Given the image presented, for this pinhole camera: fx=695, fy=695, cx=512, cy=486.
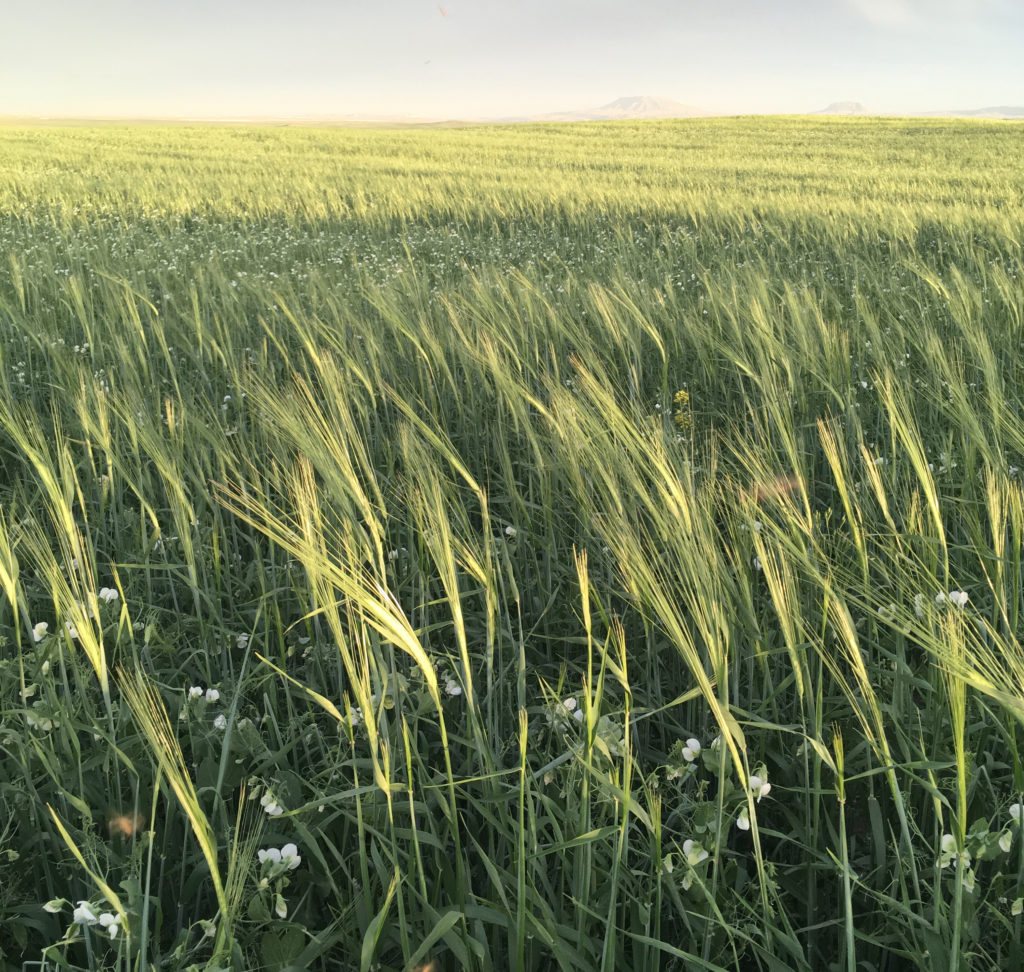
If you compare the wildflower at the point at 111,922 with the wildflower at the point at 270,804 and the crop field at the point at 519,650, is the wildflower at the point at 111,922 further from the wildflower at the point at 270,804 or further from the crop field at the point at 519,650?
the wildflower at the point at 270,804

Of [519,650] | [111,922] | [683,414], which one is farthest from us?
[683,414]

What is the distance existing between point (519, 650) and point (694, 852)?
1.62 ft

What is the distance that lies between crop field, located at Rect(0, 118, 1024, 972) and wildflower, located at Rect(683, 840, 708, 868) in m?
0.02

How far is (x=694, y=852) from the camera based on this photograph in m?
0.89

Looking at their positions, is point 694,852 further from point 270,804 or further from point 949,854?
point 270,804

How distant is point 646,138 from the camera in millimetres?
26156

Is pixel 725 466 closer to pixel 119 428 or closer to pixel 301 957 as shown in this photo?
pixel 301 957

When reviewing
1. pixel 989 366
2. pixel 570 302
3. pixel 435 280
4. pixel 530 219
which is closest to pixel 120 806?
pixel 989 366

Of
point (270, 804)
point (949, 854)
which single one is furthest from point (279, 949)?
point (949, 854)

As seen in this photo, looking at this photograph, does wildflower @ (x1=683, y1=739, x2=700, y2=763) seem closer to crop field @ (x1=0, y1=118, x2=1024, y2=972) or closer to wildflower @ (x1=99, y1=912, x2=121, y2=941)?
crop field @ (x1=0, y1=118, x2=1024, y2=972)

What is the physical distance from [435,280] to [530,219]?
332 centimetres

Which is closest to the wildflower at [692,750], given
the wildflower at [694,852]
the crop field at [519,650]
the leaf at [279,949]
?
the crop field at [519,650]

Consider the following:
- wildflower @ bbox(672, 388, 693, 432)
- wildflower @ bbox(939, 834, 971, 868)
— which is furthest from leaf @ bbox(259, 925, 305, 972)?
wildflower @ bbox(672, 388, 693, 432)

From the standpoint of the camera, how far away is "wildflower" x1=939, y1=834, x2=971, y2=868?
0.75 m
